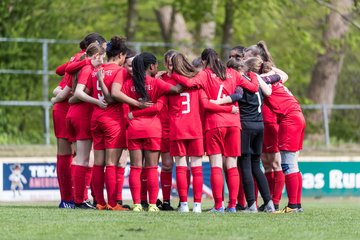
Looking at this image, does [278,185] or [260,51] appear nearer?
[260,51]

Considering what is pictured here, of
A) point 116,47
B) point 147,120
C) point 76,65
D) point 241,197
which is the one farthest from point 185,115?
point 241,197

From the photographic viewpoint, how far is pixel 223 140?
1364cm

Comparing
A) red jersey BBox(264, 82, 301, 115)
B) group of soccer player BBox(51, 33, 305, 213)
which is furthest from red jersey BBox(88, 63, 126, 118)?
red jersey BBox(264, 82, 301, 115)

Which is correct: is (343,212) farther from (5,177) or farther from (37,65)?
(37,65)

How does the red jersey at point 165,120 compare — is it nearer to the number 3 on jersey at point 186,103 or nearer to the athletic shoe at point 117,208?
the number 3 on jersey at point 186,103

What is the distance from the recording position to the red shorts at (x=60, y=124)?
14.4m

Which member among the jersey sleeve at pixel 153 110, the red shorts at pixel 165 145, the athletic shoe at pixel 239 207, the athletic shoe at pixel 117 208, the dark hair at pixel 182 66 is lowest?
the athletic shoe at pixel 239 207

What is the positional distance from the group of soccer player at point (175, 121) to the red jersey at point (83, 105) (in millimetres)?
13

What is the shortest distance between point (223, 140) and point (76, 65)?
2.14 metres

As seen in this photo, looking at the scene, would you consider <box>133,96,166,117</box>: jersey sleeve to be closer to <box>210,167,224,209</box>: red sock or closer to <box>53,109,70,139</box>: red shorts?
<box>210,167,224,209</box>: red sock

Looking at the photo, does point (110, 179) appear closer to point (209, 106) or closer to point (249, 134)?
point (209, 106)

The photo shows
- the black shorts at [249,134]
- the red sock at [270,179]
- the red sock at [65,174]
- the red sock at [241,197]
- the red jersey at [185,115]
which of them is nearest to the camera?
the red jersey at [185,115]

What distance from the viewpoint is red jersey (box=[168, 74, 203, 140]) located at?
1351 cm

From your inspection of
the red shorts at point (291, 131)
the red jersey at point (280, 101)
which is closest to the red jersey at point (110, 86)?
the red jersey at point (280, 101)
